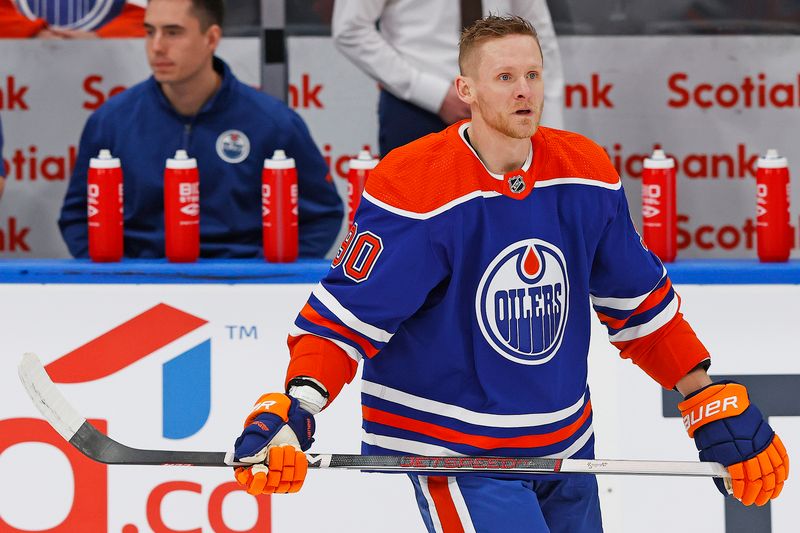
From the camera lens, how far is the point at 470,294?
298 centimetres

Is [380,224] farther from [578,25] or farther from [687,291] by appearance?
Result: [578,25]

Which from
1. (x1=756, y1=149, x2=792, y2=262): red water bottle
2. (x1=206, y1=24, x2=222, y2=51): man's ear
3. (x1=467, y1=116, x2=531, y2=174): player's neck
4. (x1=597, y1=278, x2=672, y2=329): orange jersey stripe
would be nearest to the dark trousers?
(x1=206, y1=24, x2=222, y2=51): man's ear

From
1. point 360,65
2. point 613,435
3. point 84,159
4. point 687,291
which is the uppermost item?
point 360,65

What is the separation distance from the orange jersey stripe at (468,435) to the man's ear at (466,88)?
650 millimetres

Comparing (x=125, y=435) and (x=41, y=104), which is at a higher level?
(x=41, y=104)

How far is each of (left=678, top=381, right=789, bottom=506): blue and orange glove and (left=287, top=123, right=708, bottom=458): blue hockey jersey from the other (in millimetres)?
265

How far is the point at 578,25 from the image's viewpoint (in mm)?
5316

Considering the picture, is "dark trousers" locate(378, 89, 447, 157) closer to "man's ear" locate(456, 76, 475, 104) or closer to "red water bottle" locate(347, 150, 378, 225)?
"red water bottle" locate(347, 150, 378, 225)

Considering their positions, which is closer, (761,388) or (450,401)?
(450,401)

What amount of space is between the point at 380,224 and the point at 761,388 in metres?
1.42

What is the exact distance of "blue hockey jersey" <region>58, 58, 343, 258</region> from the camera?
4.36m

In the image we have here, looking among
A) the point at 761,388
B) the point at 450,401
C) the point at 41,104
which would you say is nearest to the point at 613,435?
the point at 761,388

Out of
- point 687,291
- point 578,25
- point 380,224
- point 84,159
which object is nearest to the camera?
point 380,224

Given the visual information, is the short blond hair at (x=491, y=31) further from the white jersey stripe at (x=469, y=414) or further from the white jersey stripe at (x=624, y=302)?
the white jersey stripe at (x=469, y=414)
